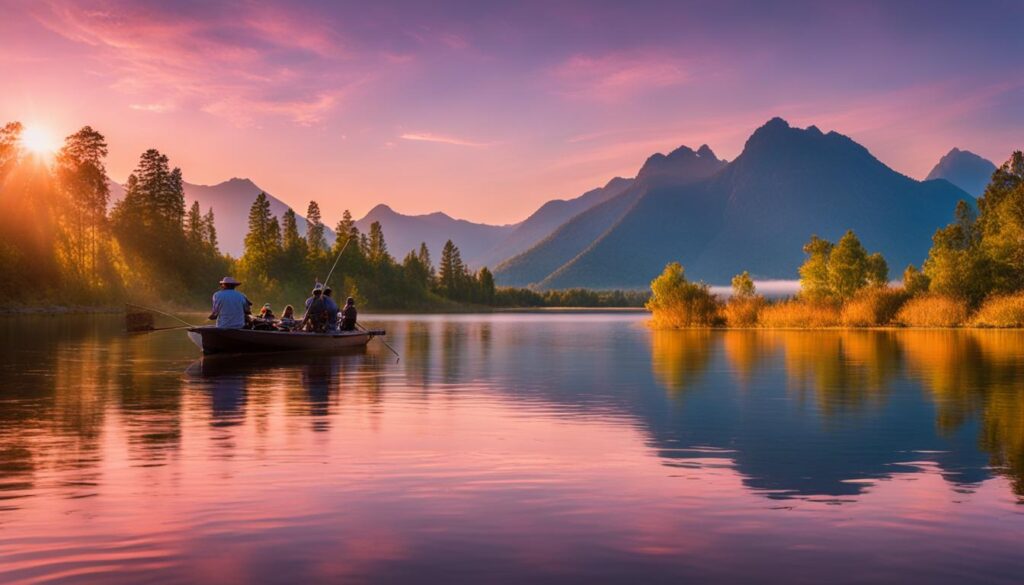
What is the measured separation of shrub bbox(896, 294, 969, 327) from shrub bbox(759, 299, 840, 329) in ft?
17.7

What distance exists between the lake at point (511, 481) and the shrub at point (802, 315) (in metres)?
46.3

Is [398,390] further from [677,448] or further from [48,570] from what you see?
[48,570]

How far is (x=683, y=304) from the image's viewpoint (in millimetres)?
80500

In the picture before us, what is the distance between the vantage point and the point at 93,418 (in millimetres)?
20703

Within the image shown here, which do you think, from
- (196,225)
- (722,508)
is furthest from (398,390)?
(196,225)

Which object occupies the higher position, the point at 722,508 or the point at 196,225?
the point at 196,225

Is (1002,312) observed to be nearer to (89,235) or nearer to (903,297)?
(903,297)

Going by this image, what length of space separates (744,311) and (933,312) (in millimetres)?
15002

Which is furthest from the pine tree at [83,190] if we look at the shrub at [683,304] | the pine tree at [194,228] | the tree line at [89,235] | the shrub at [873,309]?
the shrub at [873,309]

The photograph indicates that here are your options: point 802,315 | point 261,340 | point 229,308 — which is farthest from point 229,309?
point 802,315

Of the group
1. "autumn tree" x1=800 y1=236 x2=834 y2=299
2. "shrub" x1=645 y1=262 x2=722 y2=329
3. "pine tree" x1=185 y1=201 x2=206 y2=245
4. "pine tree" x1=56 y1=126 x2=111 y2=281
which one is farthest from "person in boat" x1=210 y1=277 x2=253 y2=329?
"pine tree" x1=185 y1=201 x2=206 y2=245

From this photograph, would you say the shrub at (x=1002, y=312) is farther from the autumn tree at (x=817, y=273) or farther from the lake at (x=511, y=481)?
the lake at (x=511, y=481)

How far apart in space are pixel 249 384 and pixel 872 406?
1856cm

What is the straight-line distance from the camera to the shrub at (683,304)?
263 feet
